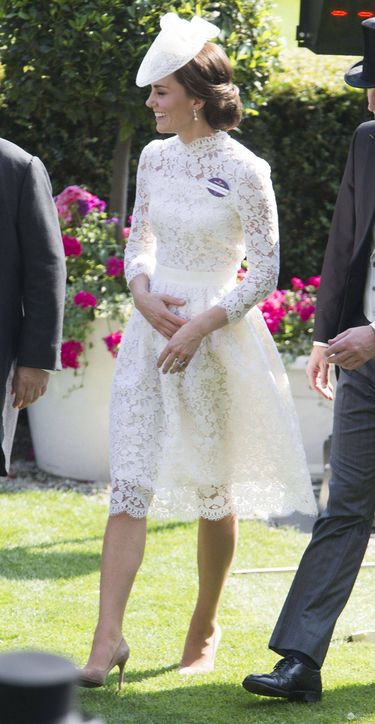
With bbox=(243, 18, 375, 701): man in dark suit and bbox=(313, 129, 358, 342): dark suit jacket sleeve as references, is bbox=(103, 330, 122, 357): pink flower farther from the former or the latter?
bbox=(243, 18, 375, 701): man in dark suit

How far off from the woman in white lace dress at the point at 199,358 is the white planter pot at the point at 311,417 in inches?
122

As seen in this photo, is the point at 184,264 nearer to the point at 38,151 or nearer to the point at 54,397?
the point at 54,397

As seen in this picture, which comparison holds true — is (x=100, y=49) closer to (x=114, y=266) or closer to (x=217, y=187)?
(x=114, y=266)

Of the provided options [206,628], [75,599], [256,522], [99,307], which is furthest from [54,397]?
[206,628]

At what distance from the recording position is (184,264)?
361 cm

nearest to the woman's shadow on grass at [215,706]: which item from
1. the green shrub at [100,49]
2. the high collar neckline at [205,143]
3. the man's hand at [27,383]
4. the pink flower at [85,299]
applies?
the man's hand at [27,383]

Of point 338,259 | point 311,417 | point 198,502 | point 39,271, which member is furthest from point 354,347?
point 311,417

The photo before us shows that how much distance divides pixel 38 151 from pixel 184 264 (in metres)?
4.13

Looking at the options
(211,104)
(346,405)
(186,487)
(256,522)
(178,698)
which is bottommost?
(256,522)

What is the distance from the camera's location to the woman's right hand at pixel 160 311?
11.6 ft

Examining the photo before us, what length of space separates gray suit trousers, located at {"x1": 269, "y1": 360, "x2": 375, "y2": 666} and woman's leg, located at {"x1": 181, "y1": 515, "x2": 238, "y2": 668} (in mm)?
313

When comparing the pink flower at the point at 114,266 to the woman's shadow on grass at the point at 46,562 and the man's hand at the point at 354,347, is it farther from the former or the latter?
the man's hand at the point at 354,347

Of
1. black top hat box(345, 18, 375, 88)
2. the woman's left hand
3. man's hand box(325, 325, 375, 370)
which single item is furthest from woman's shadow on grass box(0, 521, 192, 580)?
black top hat box(345, 18, 375, 88)

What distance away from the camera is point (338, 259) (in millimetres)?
3527
